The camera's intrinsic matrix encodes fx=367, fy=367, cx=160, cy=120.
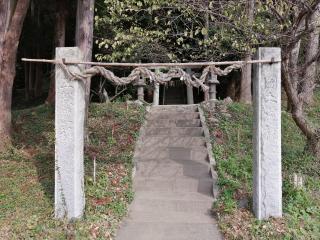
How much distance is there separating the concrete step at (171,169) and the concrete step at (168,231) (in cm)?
176

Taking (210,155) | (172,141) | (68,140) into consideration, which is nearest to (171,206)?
(210,155)

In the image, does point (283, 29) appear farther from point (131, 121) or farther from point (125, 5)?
point (131, 121)

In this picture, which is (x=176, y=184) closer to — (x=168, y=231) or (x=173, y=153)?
(x=173, y=153)

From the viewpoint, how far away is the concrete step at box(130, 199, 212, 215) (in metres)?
6.55

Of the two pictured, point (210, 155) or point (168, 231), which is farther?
point (210, 155)

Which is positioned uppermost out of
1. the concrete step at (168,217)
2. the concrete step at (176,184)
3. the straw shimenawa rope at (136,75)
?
the straw shimenawa rope at (136,75)

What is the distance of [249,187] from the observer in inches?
267

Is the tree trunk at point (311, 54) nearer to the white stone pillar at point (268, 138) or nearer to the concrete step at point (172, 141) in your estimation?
the white stone pillar at point (268, 138)

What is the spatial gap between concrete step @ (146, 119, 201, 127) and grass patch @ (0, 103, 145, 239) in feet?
1.21

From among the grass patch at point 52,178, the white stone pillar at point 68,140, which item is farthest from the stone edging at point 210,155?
the white stone pillar at point 68,140

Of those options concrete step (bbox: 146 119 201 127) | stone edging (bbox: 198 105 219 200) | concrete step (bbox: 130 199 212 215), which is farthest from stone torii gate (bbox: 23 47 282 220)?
concrete step (bbox: 146 119 201 127)

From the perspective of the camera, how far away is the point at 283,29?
6.79 metres

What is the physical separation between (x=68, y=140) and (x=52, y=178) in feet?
6.59

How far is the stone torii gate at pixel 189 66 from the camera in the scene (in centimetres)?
569
